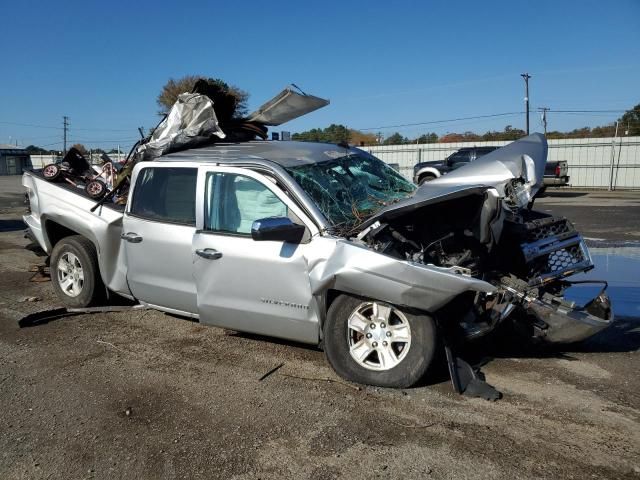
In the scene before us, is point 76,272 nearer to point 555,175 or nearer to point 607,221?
point 607,221

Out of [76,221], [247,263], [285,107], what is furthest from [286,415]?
[285,107]

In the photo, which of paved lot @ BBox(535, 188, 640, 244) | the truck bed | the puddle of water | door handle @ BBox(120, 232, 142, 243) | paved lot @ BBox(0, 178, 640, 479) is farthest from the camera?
paved lot @ BBox(535, 188, 640, 244)

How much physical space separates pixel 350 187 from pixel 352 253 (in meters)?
1.22

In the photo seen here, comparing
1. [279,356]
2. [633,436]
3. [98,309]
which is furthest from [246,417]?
[98,309]

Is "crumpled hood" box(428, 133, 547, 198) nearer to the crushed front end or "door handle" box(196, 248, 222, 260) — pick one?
the crushed front end

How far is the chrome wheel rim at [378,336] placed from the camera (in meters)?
3.98

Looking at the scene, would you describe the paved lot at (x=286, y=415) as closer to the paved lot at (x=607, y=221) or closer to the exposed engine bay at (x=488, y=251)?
the exposed engine bay at (x=488, y=251)

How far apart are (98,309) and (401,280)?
3687mm

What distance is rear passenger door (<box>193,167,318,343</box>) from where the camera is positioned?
4230 mm

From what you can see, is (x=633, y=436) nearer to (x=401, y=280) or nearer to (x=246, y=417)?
(x=401, y=280)

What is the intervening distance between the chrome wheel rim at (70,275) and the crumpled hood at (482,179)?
3.52 metres

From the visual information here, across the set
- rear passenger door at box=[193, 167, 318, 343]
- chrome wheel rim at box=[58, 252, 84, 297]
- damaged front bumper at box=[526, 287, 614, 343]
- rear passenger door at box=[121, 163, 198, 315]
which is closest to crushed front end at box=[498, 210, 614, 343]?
damaged front bumper at box=[526, 287, 614, 343]

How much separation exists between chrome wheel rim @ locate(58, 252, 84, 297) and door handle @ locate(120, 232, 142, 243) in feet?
3.49

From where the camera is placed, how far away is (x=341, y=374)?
415 cm
